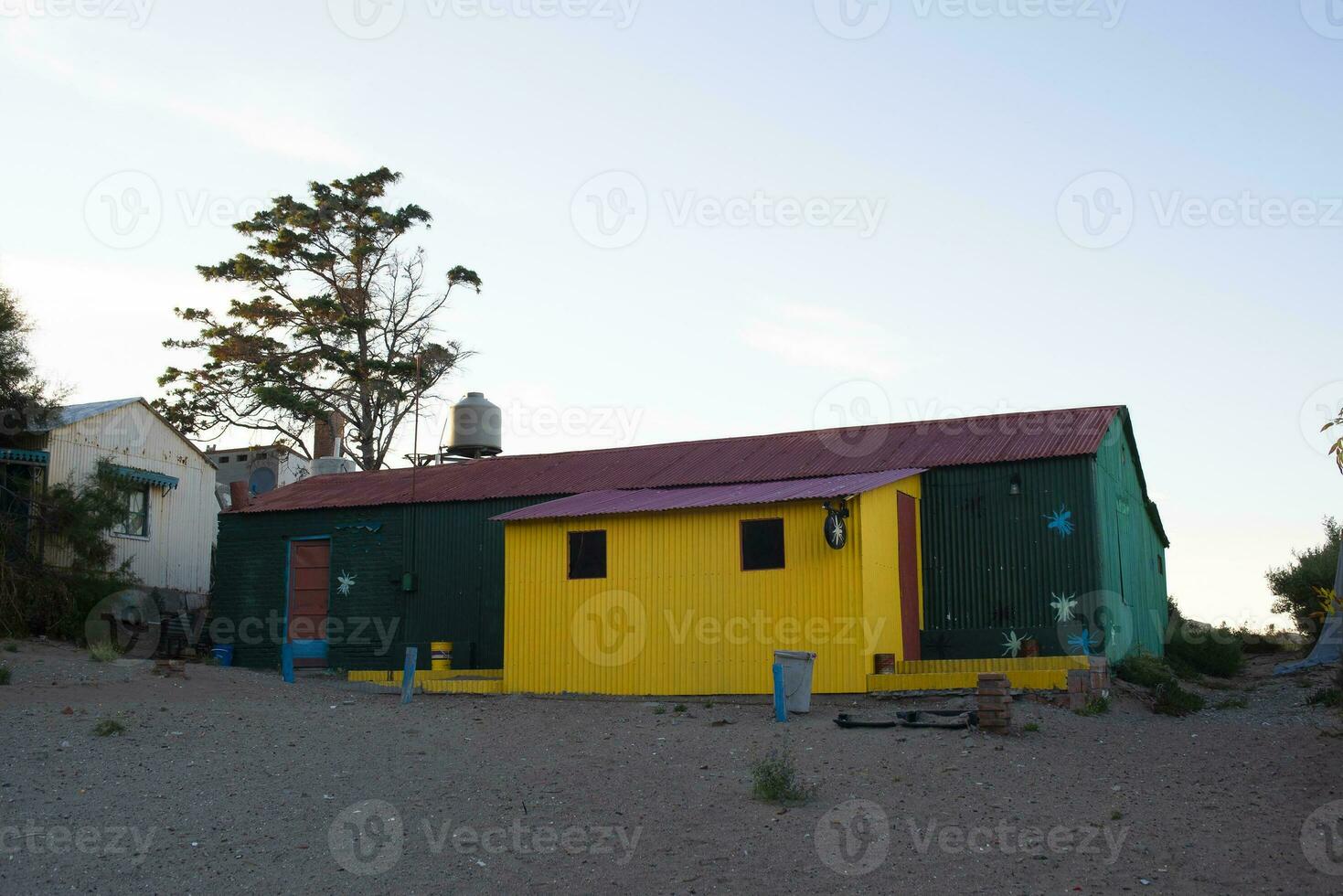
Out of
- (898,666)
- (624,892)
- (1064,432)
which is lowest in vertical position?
Result: (624,892)

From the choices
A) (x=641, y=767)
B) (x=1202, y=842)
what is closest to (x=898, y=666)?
(x=641, y=767)

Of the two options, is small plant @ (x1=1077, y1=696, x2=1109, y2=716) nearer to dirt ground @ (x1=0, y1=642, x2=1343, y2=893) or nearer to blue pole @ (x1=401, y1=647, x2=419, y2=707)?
dirt ground @ (x1=0, y1=642, x2=1343, y2=893)

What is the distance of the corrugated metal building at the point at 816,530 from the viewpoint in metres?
19.2

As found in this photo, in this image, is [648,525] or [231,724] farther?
[648,525]

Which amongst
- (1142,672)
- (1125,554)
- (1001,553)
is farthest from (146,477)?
(1142,672)

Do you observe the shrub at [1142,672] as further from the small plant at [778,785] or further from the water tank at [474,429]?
the water tank at [474,429]

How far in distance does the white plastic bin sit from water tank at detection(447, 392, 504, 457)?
14.5 meters

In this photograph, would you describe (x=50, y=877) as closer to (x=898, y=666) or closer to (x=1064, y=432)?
(x=898, y=666)

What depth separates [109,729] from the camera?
44.8ft

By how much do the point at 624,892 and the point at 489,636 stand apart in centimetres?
1387

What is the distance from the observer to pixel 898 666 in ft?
59.8

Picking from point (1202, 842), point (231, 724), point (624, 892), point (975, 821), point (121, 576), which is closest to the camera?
point (624, 892)

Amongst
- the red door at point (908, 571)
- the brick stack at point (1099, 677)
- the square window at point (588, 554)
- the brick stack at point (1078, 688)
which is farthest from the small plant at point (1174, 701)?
the square window at point (588, 554)

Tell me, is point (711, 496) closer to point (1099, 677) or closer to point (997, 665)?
point (997, 665)
